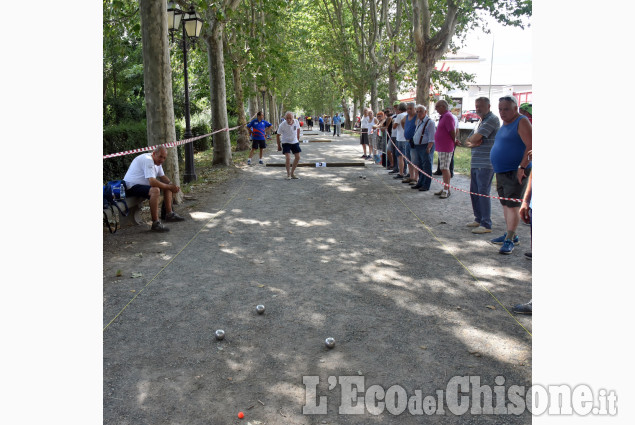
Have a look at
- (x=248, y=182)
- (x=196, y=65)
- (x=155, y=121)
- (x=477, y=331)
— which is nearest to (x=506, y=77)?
(x=196, y=65)

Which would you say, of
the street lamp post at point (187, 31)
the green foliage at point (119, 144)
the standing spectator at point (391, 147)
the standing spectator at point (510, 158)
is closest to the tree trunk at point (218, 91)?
the street lamp post at point (187, 31)

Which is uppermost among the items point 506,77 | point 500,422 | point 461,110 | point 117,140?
point 506,77

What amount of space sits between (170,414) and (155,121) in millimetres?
7801

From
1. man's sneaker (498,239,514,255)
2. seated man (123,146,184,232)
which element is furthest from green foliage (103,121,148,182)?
man's sneaker (498,239,514,255)

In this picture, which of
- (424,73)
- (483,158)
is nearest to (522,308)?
(483,158)

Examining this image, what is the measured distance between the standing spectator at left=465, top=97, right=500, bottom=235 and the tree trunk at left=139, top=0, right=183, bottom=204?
5.69m

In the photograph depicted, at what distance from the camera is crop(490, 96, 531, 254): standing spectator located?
6.66 m

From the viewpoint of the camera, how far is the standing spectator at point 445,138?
1045 centimetres

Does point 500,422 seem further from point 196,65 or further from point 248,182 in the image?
point 196,65

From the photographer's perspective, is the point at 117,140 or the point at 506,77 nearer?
the point at 117,140

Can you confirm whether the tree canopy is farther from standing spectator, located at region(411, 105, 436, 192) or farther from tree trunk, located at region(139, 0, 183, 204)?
standing spectator, located at region(411, 105, 436, 192)

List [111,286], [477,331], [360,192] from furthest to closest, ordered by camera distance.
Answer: [360,192]
[111,286]
[477,331]

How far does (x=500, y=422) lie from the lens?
10.8 feet

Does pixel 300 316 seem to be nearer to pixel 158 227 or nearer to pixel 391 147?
pixel 158 227
